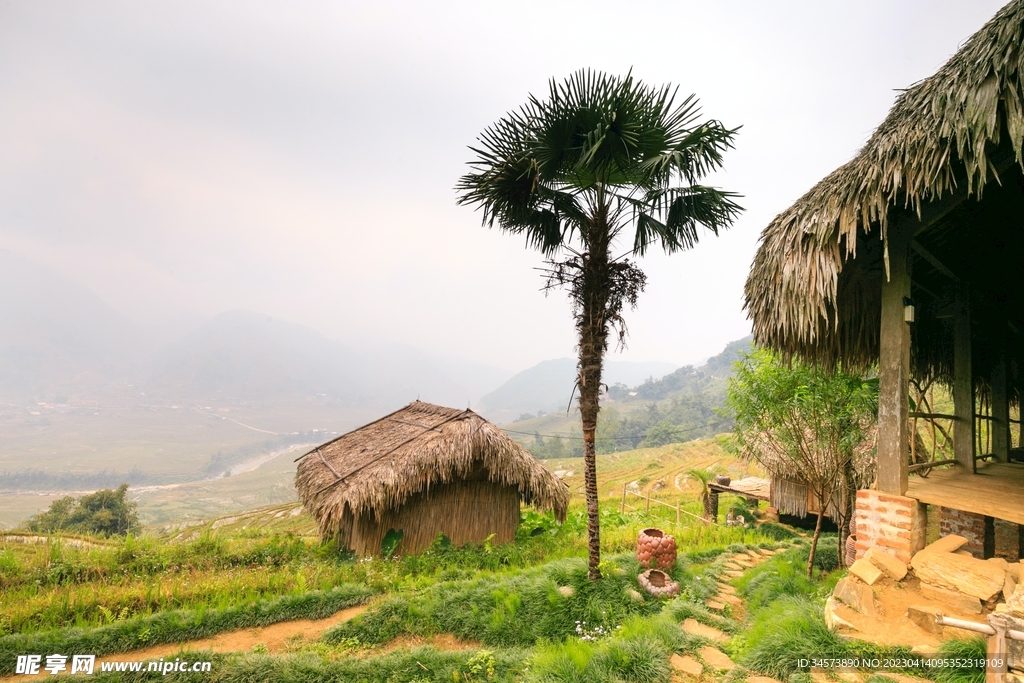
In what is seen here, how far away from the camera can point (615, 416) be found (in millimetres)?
69000

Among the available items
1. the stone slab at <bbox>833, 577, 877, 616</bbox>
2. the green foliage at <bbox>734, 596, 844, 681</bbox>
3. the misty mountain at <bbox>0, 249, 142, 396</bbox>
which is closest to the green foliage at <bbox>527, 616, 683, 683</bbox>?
the green foliage at <bbox>734, 596, 844, 681</bbox>

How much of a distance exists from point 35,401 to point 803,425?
196009 mm

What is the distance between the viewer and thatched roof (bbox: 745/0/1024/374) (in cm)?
289

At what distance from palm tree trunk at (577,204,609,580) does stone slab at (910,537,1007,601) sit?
300cm

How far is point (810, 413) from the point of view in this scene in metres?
5.86

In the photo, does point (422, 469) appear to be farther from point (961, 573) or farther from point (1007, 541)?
point (1007, 541)

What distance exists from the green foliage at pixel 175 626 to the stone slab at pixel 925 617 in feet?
19.9

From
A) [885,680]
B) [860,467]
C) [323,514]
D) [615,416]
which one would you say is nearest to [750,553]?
[860,467]

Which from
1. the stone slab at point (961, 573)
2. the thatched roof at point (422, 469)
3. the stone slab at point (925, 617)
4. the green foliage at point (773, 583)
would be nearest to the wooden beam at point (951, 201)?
the stone slab at point (961, 573)

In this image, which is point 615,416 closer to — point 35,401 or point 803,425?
point 803,425

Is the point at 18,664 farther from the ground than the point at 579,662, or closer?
closer

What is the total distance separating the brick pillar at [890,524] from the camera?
3844 millimetres

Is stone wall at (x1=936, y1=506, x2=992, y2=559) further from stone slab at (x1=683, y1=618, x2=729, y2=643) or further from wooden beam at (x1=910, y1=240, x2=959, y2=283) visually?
stone slab at (x1=683, y1=618, x2=729, y2=643)

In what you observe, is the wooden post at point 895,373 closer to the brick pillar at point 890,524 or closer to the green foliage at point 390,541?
the brick pillar at point 890,524
